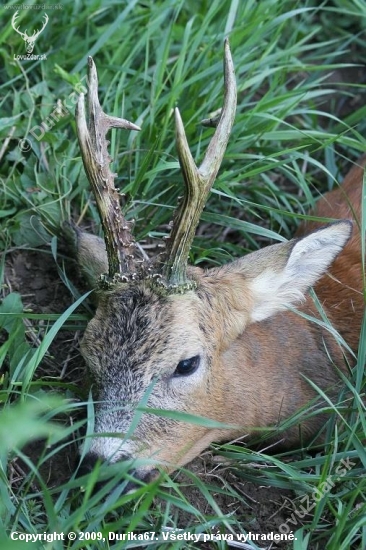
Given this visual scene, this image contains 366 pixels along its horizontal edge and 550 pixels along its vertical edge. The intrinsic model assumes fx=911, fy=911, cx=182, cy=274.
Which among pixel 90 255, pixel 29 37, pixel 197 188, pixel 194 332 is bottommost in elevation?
pixel 194 332

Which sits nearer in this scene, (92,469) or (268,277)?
(92,469)

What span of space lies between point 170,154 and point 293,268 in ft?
4.68

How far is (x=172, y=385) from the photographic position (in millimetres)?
→ 4199

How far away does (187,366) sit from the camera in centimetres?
425

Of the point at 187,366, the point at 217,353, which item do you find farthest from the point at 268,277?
the point at 187,366

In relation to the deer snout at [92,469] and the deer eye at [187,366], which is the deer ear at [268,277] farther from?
the deer snout at [92,469]

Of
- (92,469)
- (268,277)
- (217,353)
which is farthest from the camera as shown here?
(268,277)

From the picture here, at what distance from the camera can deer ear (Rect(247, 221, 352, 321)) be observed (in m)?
4.54

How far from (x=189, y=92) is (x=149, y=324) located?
7.09 feet

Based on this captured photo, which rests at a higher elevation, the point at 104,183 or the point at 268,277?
the point at 104,183

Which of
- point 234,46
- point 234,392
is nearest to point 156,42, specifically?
point 234,46

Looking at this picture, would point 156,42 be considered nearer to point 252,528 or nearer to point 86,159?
point 86,159

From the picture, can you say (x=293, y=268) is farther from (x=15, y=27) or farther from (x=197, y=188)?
(x=15, y=27)

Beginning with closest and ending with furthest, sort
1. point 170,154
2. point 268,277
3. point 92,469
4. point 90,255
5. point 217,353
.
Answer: point 92,469
point 217,353
point 268,277
point 90,255
point 170,154
